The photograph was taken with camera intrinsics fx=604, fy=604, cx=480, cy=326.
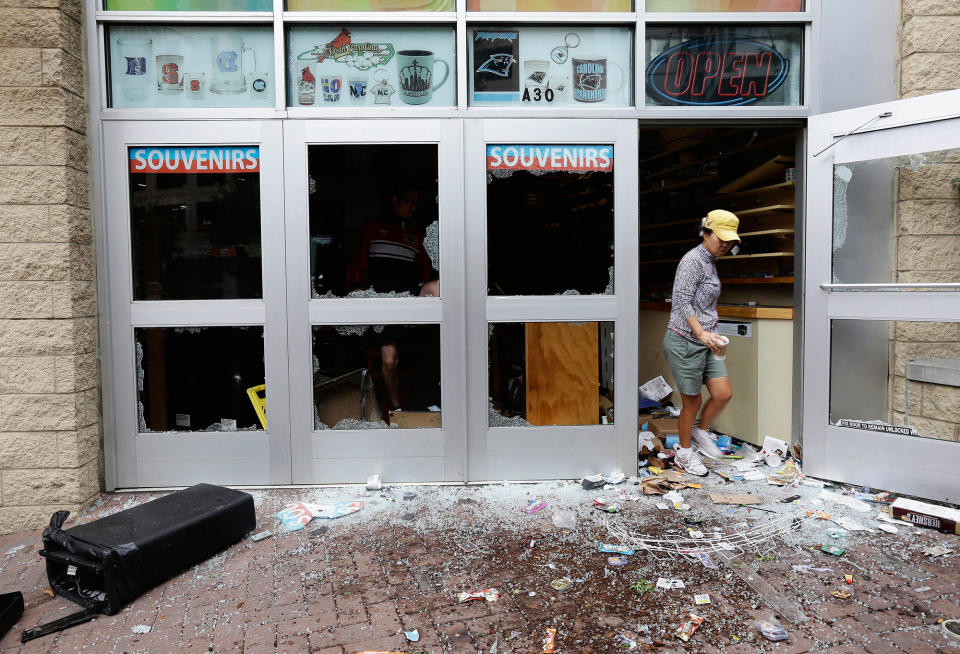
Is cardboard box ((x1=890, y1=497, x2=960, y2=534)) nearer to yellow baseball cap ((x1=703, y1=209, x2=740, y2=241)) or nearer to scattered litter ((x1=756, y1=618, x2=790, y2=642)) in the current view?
scattered litter ((x1=756, y1=618, x2=790, y2=642))

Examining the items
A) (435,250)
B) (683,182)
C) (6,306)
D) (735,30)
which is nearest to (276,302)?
(435,250)

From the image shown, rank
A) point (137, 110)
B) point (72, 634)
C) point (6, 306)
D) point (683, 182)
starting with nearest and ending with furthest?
1. point (72, 634)
2. point (6, 306)
3. point (137, 110)
4. point (683, 182)

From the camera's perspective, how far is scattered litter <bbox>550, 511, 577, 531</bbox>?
365 centimetres

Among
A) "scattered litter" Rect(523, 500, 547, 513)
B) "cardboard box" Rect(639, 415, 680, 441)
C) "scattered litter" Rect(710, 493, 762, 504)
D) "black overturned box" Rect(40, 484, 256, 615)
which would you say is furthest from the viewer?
"cardboard box" Rect(639, 415, 680, 441)

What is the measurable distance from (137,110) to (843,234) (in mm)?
5000

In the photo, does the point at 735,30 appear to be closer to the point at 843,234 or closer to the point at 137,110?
the point at 843,234

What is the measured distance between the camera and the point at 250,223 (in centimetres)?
425

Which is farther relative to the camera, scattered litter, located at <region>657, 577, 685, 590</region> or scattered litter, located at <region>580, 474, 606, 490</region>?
scattered litter, located at <region>580, 474, 606, 490</region>

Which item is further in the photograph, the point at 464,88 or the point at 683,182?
the point at 683,182

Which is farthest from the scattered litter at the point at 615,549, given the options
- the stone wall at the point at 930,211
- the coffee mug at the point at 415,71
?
the coffee mug at the point at 415,71

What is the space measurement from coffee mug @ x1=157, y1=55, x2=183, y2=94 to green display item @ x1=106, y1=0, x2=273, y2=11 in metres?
0.33

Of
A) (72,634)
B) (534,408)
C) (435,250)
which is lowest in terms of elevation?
(72,634)

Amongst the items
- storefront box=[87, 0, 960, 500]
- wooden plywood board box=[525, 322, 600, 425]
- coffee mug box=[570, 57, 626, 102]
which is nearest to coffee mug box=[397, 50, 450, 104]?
storefront box=[87, 0, 960, 500]

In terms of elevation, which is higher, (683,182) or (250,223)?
(683,182)
